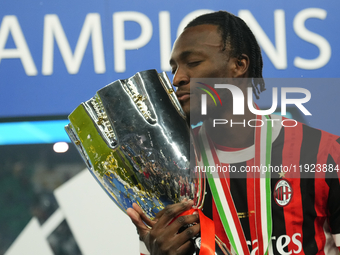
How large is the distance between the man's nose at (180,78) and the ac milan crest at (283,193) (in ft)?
1.30

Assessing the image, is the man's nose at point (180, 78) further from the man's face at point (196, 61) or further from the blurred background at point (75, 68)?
the blurred background at point (75, 68)

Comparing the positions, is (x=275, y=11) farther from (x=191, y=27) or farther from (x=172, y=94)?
(x=172, y=94)

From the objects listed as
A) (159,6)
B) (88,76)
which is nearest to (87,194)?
(88,76)

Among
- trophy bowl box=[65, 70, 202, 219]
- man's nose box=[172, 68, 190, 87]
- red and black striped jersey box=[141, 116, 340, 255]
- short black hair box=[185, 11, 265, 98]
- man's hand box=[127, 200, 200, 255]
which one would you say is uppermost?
short black hair box=[185, 11, 265, 98]

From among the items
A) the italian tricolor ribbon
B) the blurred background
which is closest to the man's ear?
the italian tricolor ribbon

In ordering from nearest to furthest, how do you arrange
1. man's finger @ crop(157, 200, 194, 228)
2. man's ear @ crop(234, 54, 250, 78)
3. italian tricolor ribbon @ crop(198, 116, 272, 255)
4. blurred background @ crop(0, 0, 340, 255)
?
man's finger @ crop(157, 200, 194, 228)
italian tricolor ribbon @ crop(198, 116, 272, 255)
man's ear @ crop(234, 54, 250, 78)
blurred background @ crop(0, 0, 340, 255)

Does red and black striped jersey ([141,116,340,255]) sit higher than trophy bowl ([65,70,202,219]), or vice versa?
trophy bowl ([65,70,202,219])

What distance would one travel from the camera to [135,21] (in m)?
2.09

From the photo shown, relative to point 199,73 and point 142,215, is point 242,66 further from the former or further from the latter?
point 142,215

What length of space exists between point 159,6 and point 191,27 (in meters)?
0.96

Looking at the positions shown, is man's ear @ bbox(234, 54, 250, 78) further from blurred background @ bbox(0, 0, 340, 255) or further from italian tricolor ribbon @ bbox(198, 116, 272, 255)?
blurred background @ bbox(0, 0, 340, 255)

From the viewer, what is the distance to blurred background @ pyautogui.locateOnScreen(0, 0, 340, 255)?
6.70 feet

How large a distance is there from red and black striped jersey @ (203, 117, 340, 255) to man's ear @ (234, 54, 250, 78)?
0.25 m

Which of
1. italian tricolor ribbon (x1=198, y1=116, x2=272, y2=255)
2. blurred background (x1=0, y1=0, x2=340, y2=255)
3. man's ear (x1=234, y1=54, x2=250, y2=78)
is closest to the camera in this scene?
italian tricolor ribbon (x1=198, y1=116, x2=272, y2=255)
